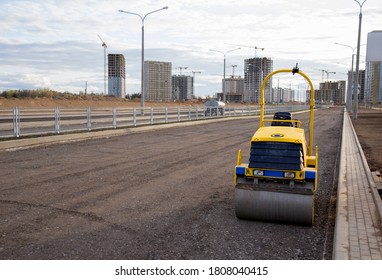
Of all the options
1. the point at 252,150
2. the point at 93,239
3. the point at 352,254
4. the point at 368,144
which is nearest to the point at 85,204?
the point at 93,239

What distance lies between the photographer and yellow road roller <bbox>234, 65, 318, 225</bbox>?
247 inches

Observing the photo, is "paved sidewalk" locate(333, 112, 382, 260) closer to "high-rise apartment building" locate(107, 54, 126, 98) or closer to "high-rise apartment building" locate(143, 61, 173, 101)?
"high-rise apartment building" locate(107, 54, 126, 98)

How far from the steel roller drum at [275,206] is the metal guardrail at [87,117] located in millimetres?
12882

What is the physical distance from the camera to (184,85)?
158m

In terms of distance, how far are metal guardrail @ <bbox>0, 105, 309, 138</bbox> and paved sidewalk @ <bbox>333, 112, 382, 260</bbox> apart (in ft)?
43.6

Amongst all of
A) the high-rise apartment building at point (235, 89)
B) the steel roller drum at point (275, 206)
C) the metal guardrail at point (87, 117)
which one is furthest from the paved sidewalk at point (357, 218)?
the high-rise apartment building at point (235, 89)

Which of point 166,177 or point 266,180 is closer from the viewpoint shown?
point 266,180

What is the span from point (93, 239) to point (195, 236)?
148cm

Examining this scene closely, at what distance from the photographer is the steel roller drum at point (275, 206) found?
6.23m

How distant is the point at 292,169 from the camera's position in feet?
21.2

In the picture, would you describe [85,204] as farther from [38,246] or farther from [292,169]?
[292,169]

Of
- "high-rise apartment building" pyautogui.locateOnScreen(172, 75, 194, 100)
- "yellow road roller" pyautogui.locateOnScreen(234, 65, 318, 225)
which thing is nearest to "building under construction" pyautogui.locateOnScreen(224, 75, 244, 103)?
"high-rise apartment building" pyautogui.locateOnScreen(172, 75, 194, 100)

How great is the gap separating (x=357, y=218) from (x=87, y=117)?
54.2 ft

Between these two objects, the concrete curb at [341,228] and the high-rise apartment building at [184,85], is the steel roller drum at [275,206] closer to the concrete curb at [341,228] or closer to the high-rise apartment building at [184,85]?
the concrete curb at [341,228]
